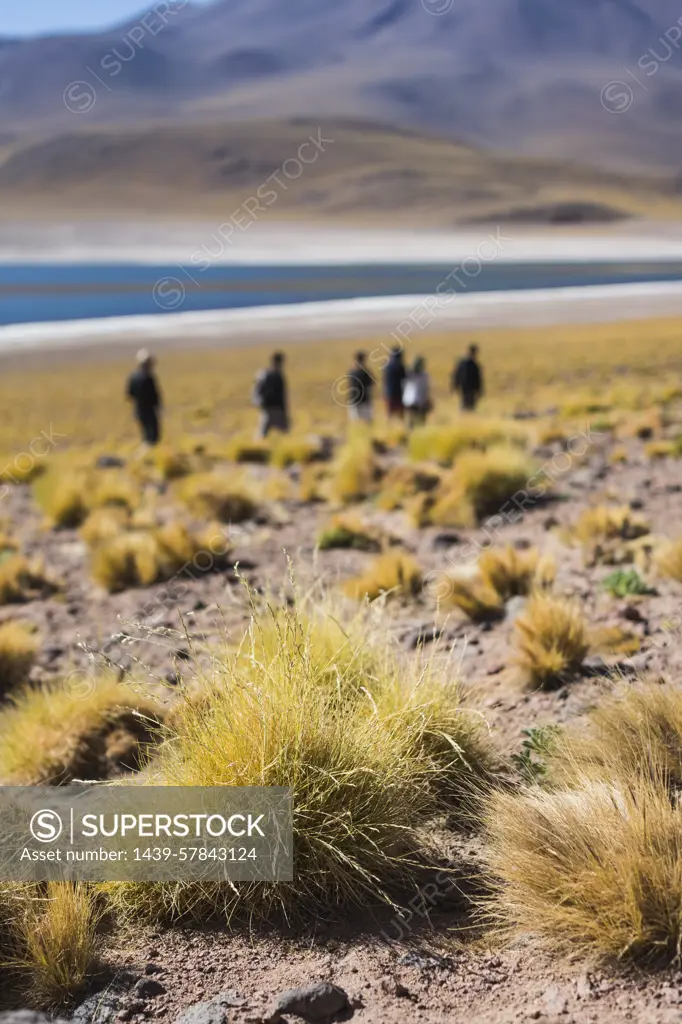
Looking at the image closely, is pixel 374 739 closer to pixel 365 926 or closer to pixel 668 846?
pixel 365 926

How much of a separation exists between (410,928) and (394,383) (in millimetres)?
12825

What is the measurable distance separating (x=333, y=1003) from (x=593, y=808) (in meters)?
0.92

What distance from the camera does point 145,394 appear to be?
1476cm

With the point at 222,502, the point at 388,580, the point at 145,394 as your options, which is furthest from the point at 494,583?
the point at 145,394

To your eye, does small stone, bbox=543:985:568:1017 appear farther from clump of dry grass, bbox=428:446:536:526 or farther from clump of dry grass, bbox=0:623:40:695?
clump of dry grass, bbox=428:446:536:526

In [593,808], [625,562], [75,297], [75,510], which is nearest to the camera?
[593,808]

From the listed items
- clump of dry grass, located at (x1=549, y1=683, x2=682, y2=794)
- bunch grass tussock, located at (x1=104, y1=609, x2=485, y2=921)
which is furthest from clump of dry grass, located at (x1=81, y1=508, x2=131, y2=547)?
clump of dry grass, located at (x1=549, y1=683, x2=682, y2=794)

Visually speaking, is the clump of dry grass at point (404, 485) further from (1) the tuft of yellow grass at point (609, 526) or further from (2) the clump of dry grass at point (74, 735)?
(2) the clump of dry grass at point (74, 735)

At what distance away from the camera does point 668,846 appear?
2857 millimetres

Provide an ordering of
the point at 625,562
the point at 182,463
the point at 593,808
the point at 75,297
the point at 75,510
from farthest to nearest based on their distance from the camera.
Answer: the point at 75,297, the point at 182,463, the point at 75,510, the point at 625,562, the point at 593,808

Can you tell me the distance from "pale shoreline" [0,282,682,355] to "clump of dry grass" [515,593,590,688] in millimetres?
33867

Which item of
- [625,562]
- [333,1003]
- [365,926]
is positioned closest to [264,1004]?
[333,1003]

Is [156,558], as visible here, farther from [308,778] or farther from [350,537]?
[308,778]

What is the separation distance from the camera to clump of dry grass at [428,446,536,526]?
837 cm
